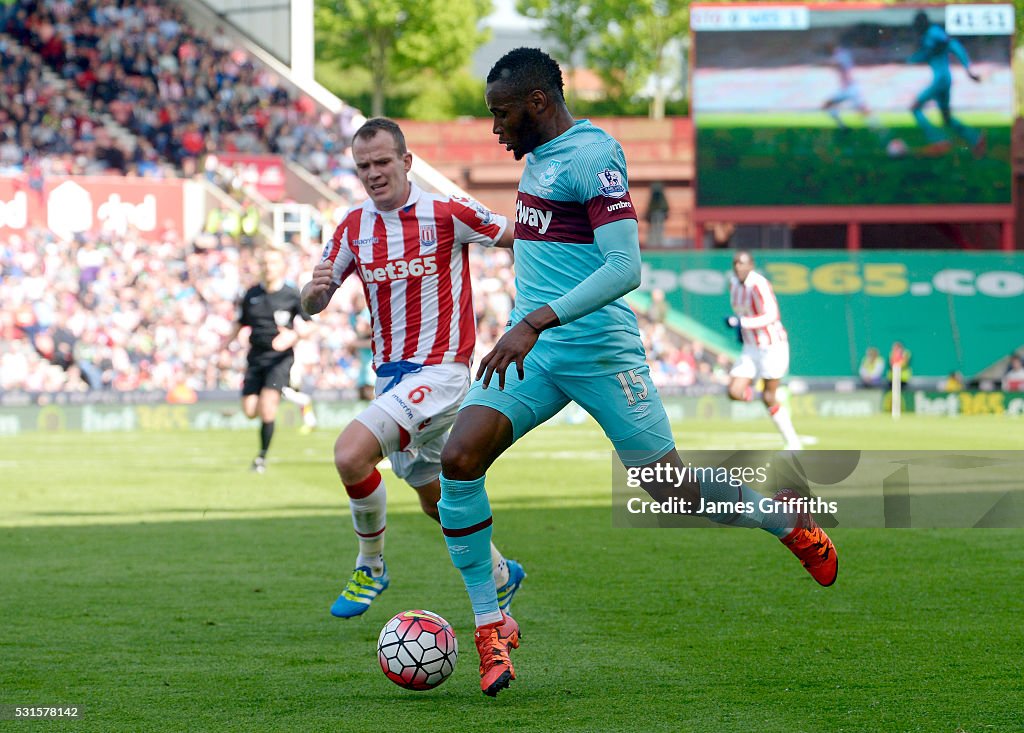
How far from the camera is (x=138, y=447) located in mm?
20188

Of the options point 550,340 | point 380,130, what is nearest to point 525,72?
→ point 550,340

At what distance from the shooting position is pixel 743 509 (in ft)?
19.2

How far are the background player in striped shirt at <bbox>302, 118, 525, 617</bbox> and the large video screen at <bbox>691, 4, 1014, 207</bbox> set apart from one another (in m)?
27.6

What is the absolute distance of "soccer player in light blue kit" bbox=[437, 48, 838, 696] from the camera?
546 cm

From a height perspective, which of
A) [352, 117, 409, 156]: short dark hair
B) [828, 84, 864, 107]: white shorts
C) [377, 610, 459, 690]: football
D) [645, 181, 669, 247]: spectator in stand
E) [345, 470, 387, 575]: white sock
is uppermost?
[828, 84, 864, 107]: white shorts

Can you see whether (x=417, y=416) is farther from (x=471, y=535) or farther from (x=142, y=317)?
(x=142, y=317)

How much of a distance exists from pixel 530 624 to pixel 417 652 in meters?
1.43

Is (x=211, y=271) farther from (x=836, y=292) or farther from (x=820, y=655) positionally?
(x=820, y=655)

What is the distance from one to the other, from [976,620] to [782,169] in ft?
94.5

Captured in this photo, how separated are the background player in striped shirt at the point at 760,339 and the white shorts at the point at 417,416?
32.2 feet

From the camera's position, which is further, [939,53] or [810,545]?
[939,53]

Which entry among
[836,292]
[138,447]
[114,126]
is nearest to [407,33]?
[114,126]

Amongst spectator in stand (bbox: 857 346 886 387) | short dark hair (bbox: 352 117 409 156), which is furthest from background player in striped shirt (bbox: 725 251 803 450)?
spectator in stand (bbox: 857 346 886 387)

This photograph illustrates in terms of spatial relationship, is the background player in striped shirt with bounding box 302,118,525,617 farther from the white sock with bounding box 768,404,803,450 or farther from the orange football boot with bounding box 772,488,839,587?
the white sock with bounding box 768,404,803,450
